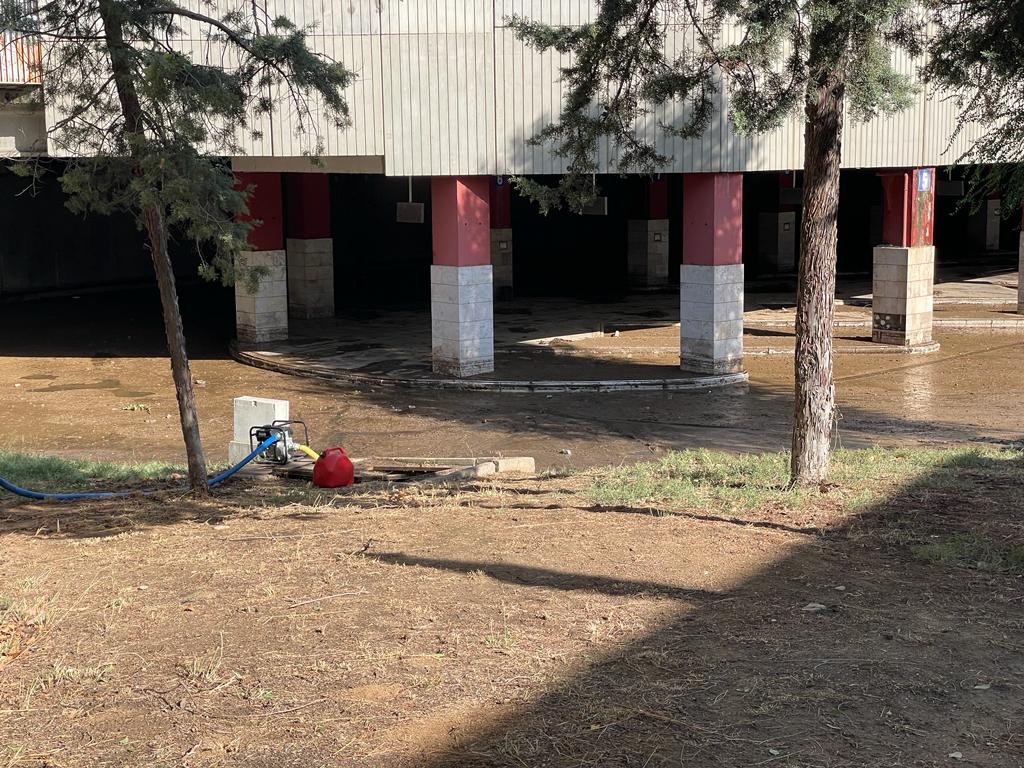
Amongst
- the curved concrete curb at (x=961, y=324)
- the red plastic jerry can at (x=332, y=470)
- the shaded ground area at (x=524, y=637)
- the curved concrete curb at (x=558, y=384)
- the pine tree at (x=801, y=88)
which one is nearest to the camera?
the shaded ground area at (x=524, y=637)

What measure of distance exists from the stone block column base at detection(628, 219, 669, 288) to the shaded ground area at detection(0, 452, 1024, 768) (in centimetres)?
2449

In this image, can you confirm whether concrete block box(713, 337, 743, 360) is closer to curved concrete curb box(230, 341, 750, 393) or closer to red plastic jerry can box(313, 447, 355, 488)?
curved concrete curb box(230, 341, 750, 393)

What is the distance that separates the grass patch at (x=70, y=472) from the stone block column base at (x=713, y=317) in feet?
33.3

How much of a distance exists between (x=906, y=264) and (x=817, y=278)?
1472 centimetres

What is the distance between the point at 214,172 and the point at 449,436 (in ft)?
23.1

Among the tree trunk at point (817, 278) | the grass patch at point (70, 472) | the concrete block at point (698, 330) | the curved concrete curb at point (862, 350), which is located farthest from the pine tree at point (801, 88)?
the curved concrete curb at point (862, 350)

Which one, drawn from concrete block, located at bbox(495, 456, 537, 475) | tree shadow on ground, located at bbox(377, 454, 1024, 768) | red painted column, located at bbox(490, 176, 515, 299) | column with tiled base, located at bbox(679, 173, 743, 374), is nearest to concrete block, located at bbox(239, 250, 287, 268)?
red painted column, located at bbox(490, 176, 515, 299)

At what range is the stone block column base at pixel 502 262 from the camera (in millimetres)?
32281

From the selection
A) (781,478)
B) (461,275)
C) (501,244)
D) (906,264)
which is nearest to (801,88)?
(781,478)

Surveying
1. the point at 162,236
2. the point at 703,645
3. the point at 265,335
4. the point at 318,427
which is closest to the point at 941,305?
the point at 265,335

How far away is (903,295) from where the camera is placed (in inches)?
955

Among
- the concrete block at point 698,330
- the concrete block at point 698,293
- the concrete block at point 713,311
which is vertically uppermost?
the concrete block at point 698,293

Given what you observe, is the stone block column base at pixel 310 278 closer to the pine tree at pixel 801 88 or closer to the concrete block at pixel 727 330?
the concrete block at pixel 727 330

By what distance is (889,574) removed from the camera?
26.9ft
